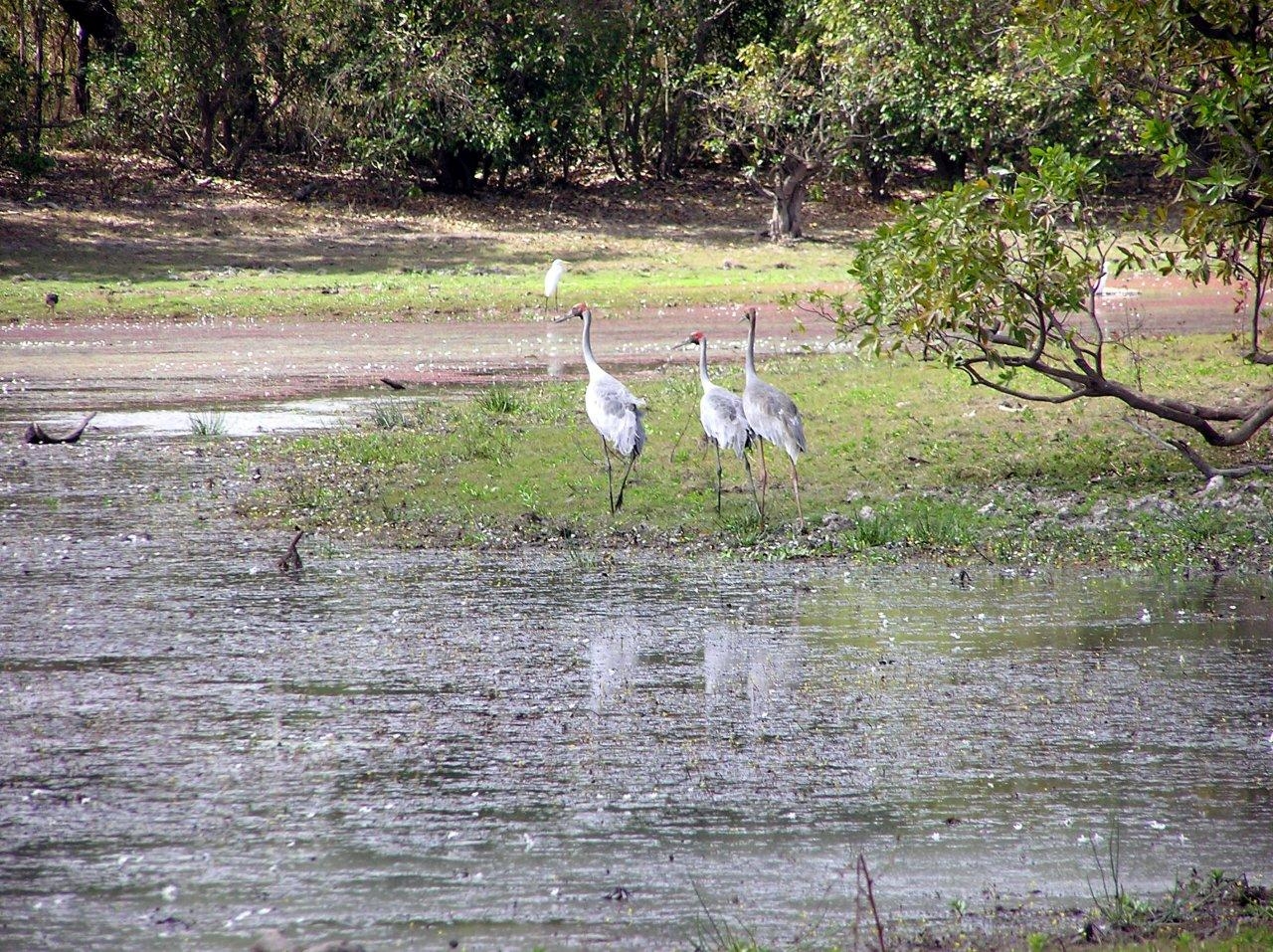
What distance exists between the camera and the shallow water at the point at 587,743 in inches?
210

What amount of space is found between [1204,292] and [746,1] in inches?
538

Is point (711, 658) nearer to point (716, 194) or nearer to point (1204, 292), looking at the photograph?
point (1204, 292)

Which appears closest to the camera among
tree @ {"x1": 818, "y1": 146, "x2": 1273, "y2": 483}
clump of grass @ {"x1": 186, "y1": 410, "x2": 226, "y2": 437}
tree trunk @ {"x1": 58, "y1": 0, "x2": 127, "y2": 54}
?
tree @ {"x1": 818, "y1": 146, "x2": 1273, "y2": 483}

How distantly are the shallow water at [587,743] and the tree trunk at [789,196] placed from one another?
75.6ft

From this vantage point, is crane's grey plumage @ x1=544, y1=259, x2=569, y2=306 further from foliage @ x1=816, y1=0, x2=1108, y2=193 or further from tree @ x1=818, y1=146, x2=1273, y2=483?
tree @ x1=818, y1=146, x2=1273, y2=483

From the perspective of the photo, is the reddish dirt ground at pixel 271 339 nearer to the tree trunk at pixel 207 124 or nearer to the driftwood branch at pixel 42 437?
the tree trunk at pixel 207 124

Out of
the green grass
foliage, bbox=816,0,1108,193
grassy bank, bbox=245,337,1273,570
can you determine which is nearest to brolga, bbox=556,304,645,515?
grassy bank, bbox=245,337,1273,570

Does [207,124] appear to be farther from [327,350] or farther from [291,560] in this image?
[291,560]

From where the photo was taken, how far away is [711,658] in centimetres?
823

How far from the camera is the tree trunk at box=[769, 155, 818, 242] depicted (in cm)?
3247

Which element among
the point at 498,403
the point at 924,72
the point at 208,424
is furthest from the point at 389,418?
the point at 924,72

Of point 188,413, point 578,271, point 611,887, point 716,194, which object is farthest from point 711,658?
point 716,194

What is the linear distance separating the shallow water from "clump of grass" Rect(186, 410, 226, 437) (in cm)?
428

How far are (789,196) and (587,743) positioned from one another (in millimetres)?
27092
